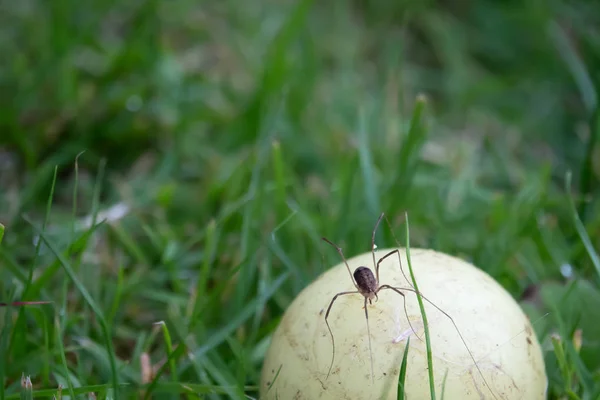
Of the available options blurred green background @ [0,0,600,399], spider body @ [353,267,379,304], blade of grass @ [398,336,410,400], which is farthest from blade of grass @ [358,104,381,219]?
blade of grass @ [398,336,410,400]

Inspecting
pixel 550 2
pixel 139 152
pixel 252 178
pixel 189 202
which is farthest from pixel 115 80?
pixel 550 2

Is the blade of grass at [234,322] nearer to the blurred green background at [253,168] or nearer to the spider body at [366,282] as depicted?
the blurred green background at [253,168]

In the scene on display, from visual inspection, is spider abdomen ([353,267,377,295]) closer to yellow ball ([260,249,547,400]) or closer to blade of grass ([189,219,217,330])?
yellow ball ([260,249,547,400])

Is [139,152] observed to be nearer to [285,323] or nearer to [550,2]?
[285,323]

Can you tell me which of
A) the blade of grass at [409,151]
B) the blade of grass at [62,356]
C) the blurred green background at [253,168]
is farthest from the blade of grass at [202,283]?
the blade of grass at [409,151]

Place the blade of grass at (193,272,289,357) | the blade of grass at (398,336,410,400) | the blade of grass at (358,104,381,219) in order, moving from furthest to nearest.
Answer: the blade of grass at (358,104,381,219)
the blade of grass at (193,272,289,357)
the blade of grass at (398,336,410,400)

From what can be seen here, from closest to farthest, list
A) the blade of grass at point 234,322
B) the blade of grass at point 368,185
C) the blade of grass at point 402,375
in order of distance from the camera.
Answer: the blade of grass at point 402,375 → the blade of grass at point 234,322 → the blade of grass at point 368,185

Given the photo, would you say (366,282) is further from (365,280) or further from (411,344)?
(411,344)
